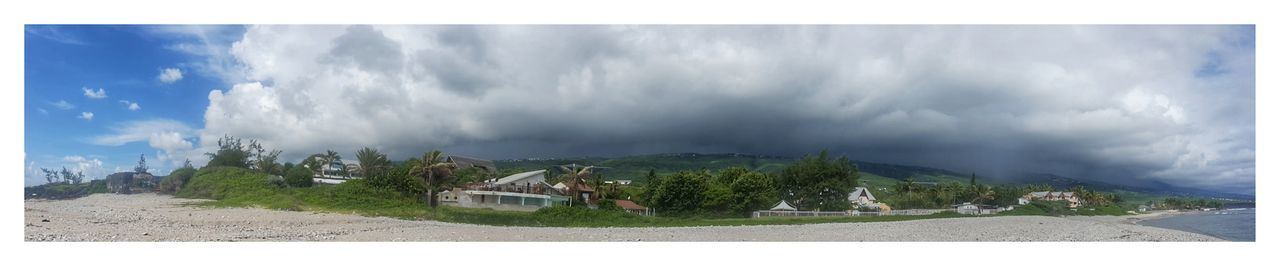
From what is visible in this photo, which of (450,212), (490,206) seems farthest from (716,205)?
(450,212)

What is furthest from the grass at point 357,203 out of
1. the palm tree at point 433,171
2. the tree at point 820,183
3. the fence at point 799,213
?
the tree at point 820,183

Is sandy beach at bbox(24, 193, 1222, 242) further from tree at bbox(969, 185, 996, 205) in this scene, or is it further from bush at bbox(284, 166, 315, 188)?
tree at bbox(969, 185, 996, 205)

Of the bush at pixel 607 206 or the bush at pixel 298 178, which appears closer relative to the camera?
the bush at pixel 607 206

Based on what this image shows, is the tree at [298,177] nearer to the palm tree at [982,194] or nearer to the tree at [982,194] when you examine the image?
the tree at [982,194]

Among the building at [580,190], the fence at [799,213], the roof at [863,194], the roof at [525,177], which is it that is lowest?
the roof at [863,194]

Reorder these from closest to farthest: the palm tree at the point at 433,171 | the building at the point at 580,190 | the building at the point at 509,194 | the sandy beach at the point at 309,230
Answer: the sandy beach at the point at 309,230 < the palm tree at the point at 433,171 < the building at the point at 509,194 < the building at the point at 580,190

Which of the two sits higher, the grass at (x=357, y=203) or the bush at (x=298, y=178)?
the bush at (x=298, y=178)

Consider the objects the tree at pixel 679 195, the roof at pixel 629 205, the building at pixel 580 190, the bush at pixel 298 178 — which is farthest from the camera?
the roof at pixel 629 205
